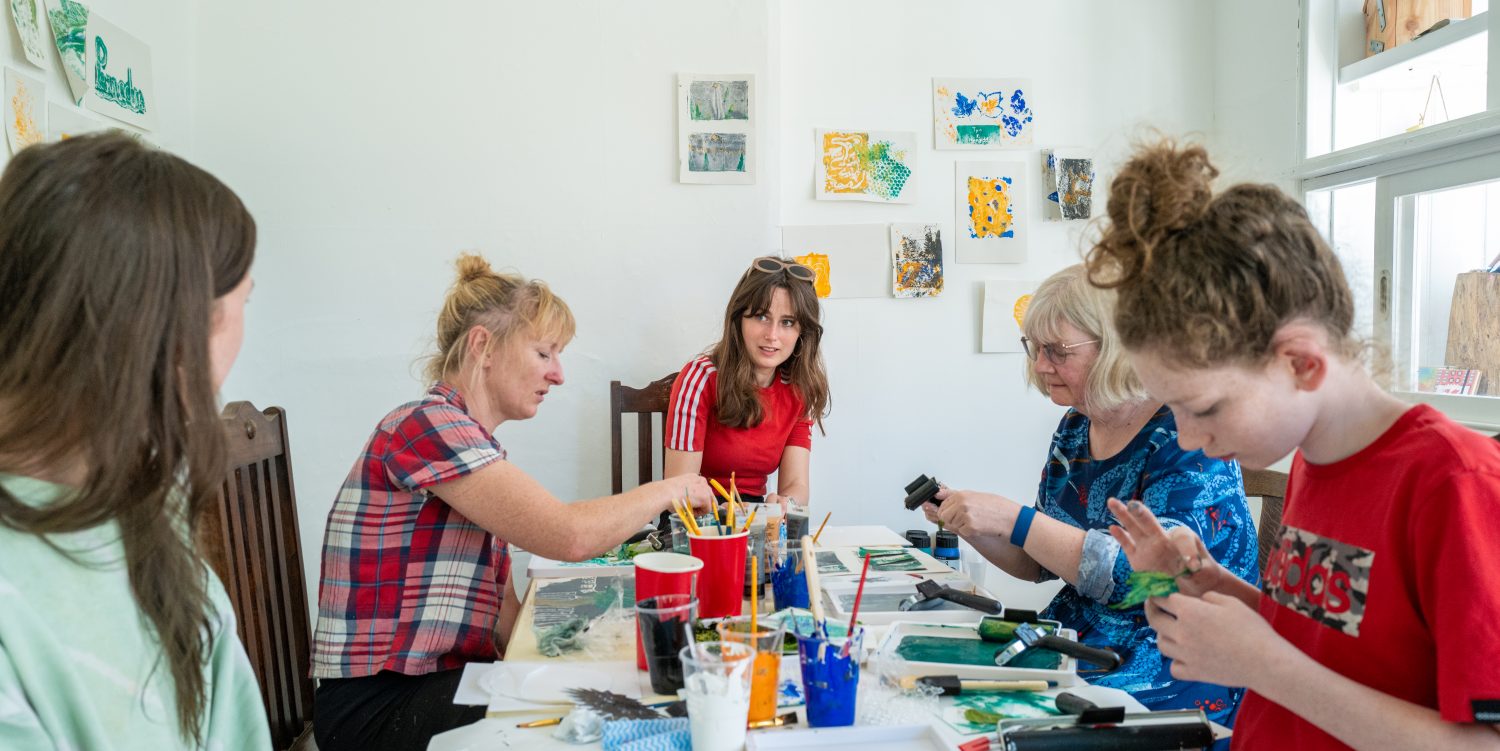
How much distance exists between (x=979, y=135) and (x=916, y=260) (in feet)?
1.60

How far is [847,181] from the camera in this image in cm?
315

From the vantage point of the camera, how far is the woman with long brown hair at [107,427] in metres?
0.79

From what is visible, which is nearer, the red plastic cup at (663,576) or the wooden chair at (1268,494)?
the red plastic cup at (663,576)

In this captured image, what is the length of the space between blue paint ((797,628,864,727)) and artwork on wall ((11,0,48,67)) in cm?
211

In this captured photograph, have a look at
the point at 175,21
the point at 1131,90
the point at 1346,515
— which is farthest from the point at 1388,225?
the point at 175,21

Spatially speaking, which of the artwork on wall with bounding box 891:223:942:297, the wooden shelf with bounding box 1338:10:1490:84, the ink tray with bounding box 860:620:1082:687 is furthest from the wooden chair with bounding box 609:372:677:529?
the wooden shelf with bounding box 1338:10:1490:84

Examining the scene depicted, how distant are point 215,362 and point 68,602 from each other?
0.25 m

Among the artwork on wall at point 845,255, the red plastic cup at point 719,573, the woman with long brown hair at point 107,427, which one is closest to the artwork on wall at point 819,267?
the artwork on wall at point 845,255

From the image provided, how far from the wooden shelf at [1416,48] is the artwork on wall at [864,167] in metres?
1.32

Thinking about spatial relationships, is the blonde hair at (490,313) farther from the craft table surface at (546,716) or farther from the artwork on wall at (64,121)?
the artwork on wall at (64,121)

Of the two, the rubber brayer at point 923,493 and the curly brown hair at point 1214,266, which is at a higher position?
the curly brown hair at point 1214,266

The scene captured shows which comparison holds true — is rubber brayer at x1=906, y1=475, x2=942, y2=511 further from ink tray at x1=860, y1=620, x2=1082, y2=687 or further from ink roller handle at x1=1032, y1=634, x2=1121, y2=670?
ink roller handle at x1=1032, y1=634, x2=1121, y2=670

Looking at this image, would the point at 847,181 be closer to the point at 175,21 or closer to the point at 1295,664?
the point at 175,21

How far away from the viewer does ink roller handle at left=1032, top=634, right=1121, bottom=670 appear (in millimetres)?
1197
